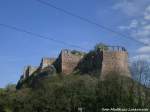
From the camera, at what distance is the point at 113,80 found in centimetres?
7100

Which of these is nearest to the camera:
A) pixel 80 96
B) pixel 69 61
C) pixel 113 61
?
pixel 80 96

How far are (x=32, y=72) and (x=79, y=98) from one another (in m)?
45.8

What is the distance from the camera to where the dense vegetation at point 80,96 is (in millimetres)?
67750

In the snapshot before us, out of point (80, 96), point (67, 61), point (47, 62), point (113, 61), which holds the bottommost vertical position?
point (80, 96)

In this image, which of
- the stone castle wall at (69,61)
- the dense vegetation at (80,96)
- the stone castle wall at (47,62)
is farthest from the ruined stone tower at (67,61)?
the dense vegetation at (80,96)

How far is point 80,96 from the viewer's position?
73.3 metres

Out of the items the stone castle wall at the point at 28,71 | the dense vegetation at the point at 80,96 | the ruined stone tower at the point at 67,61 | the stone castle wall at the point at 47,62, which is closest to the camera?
the dense vegetation at the point at 80,96

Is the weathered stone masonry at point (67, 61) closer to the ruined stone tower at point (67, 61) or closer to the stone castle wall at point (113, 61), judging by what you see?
the ruined stone tower at point (67, 61)

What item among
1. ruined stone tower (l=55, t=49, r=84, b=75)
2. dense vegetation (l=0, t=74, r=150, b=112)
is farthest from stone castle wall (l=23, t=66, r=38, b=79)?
dense vegetation (l=0, t=74, r=150, b=112)

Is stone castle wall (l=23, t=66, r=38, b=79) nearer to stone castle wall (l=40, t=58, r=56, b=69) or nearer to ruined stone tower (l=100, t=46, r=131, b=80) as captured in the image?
stone castle wall (l=40, t=58, r=56, b=69)

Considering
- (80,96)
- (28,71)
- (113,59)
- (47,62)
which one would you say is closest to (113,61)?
(113,59)

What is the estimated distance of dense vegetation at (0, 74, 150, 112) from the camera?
67750 millimetres

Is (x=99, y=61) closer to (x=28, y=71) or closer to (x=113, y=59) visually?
(x=113, y=59)

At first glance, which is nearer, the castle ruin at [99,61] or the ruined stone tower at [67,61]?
the castle ruin at [99,61]
